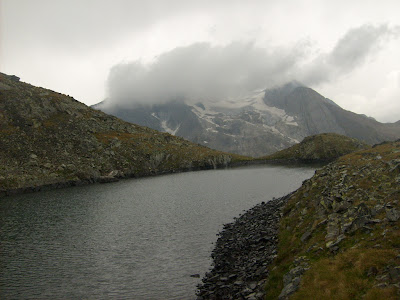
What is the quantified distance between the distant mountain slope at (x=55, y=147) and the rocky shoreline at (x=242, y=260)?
104 meters

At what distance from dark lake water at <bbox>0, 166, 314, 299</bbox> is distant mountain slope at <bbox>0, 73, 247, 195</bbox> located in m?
41.1

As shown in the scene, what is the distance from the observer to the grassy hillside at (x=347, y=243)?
1864cm

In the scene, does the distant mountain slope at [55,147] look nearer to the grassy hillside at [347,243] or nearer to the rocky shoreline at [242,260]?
the rocky shoreline at [242,260]

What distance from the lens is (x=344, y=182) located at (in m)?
39.2

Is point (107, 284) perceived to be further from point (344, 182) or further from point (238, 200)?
point (238, 200)

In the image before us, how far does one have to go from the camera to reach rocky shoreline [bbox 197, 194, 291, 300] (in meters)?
28.9

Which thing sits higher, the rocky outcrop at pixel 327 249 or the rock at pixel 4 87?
the rock at pixel 4 87

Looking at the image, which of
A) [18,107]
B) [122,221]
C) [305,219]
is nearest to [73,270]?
[122,221]

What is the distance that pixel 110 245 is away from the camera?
48.0 meters

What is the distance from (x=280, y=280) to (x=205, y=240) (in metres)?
24.1

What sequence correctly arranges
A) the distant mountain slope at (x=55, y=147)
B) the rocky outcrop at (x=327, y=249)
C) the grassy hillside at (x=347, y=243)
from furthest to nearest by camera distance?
1. the distant mountain slope at (x=55, y=147)
2. the rocky outcrop at (x=327, y=249)
3. the grassy hillside at (x=347, y=243)

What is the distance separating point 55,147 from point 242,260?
14278cm

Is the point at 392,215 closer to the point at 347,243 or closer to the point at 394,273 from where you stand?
the point at 347,243

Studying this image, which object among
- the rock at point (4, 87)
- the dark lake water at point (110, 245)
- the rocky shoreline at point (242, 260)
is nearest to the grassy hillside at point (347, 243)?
the rocky shoreline at point (242, 260)
